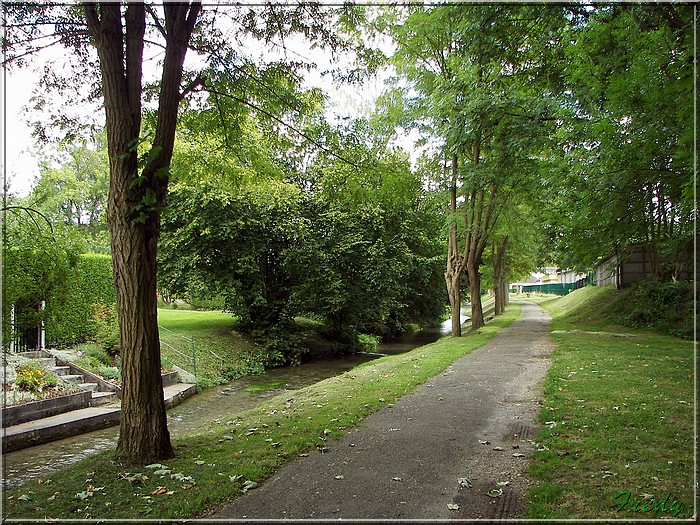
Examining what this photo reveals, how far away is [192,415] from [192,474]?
6419 mm

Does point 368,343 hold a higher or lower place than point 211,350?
lower

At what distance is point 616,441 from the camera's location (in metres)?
4.95

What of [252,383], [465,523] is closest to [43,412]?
[252,383]

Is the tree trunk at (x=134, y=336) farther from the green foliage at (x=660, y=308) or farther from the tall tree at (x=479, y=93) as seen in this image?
the green foliage at (x=660, y=308)

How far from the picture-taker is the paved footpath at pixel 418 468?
3703mm

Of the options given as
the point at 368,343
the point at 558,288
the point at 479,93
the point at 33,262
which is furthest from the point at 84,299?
the point at 558,288

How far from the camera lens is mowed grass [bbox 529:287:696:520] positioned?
3.54 metres

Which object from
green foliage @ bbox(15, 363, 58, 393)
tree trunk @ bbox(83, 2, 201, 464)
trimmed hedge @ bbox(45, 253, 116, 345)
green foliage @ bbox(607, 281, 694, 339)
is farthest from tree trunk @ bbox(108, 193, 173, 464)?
green foliage @ bbox(607, 281, 694, 339)

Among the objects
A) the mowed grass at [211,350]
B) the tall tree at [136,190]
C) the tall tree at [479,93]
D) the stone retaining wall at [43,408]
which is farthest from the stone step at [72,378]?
the tall tree at [479,93]

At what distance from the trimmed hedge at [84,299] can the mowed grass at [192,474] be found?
25.5ft

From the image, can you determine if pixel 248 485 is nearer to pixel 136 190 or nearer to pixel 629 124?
pixel 136 190

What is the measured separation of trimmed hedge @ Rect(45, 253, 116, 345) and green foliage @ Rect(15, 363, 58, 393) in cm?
174

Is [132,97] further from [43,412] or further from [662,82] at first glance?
[43,412]

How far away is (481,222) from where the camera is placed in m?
18.1
